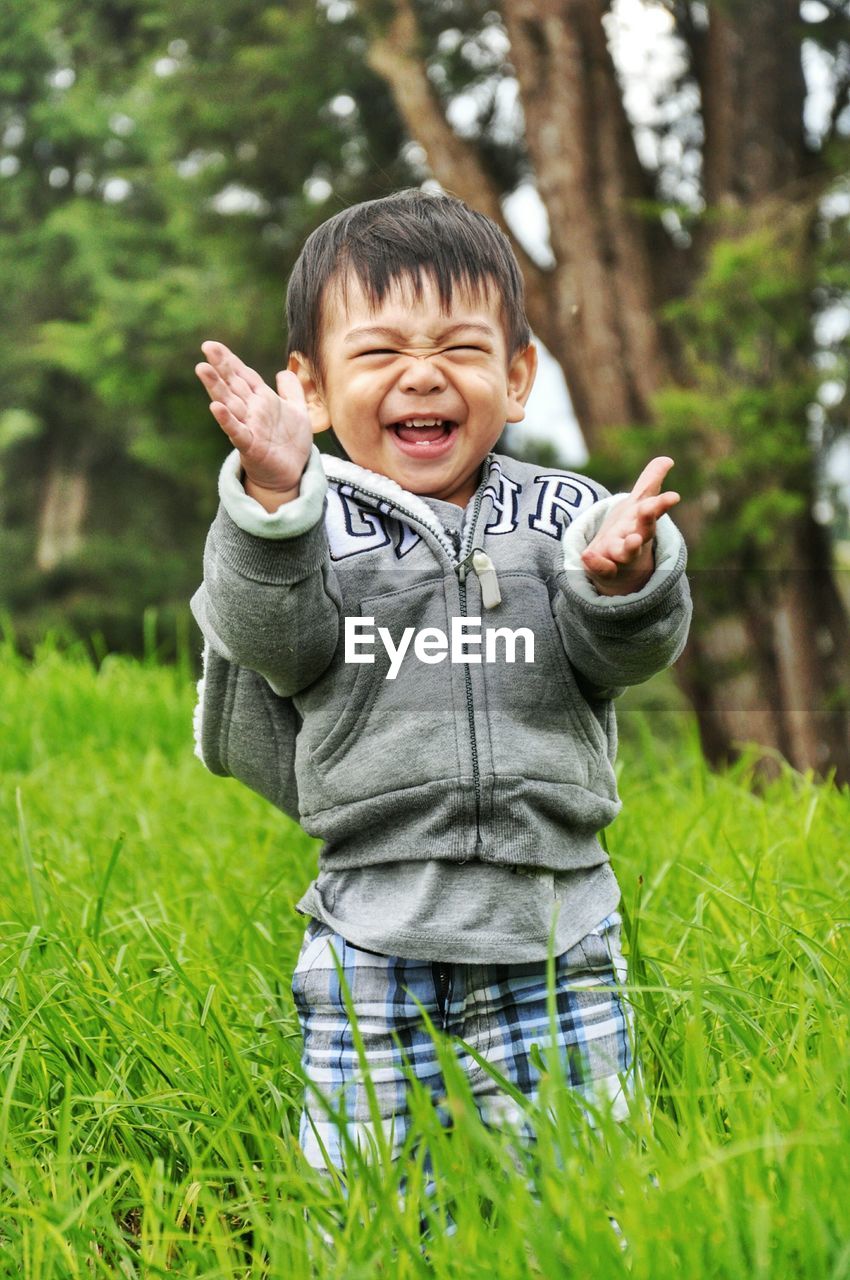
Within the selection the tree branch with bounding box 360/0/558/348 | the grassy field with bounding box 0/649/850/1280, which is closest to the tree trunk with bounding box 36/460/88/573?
the tree branch with bounding box 360/0/558/348

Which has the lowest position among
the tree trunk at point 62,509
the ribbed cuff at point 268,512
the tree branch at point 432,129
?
the ribbed cuff at point 268,512

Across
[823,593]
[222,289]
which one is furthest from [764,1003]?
[222,289]

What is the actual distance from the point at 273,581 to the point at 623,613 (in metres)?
0.38

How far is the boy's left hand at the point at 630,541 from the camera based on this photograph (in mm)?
1373

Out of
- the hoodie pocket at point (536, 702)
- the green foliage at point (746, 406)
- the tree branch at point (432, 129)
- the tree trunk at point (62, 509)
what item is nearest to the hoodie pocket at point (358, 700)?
the hoodie pocket at point (536, 702)

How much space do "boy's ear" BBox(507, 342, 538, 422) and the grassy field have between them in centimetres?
63

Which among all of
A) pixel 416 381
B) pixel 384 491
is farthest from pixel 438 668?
pixel 416 381

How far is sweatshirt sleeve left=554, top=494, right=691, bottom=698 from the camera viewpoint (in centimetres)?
143

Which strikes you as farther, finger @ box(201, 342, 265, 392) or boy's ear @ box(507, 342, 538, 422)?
boy's ear @ box(507, 342, 538, 422)

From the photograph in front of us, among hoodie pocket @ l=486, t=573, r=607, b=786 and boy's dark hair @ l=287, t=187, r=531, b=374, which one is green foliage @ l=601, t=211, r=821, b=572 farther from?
hoodie pocket @ l=486, t=573, r=607, b=786

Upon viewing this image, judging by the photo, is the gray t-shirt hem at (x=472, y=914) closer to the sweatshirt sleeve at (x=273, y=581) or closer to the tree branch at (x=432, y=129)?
the sweatshirt sleeve at (x=273, y=581)

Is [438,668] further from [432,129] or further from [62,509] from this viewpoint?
[62,509]

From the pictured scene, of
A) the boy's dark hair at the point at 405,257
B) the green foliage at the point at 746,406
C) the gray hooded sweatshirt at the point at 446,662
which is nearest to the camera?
the gray hooded sweatshirt at the point at 446,662

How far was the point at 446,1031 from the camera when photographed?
1.54 meters
